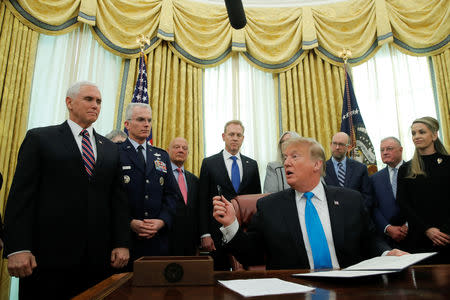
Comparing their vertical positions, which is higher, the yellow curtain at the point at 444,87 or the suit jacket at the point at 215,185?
the yellow curtain at the point at 444,87

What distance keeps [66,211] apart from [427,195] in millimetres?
2597

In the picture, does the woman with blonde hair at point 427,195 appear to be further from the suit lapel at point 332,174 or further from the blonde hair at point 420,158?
the suit lapel at point 332,174

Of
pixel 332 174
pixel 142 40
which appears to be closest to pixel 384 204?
pixel 332 174

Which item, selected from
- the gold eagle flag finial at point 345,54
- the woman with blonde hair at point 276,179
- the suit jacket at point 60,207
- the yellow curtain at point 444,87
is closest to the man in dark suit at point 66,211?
the suit jacket at point 60,207

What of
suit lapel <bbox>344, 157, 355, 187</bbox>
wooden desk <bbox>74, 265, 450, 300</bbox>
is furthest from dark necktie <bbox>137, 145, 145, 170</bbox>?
suit lapel <bbox>344, 157, 355, 187</bbox>

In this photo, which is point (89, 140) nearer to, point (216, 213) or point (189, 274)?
point (216, 213)

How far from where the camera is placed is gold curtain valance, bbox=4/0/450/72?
4.77 metres

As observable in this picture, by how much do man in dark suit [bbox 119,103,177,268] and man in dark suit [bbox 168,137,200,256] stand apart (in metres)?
0.21

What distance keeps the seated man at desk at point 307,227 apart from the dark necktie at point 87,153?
2.92 feet

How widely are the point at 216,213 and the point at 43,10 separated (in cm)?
421

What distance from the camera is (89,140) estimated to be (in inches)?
79.4

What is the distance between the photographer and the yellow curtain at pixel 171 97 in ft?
15.2

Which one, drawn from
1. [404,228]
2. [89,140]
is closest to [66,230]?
[89,140]

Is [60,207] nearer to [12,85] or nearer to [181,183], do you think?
[181,183]
